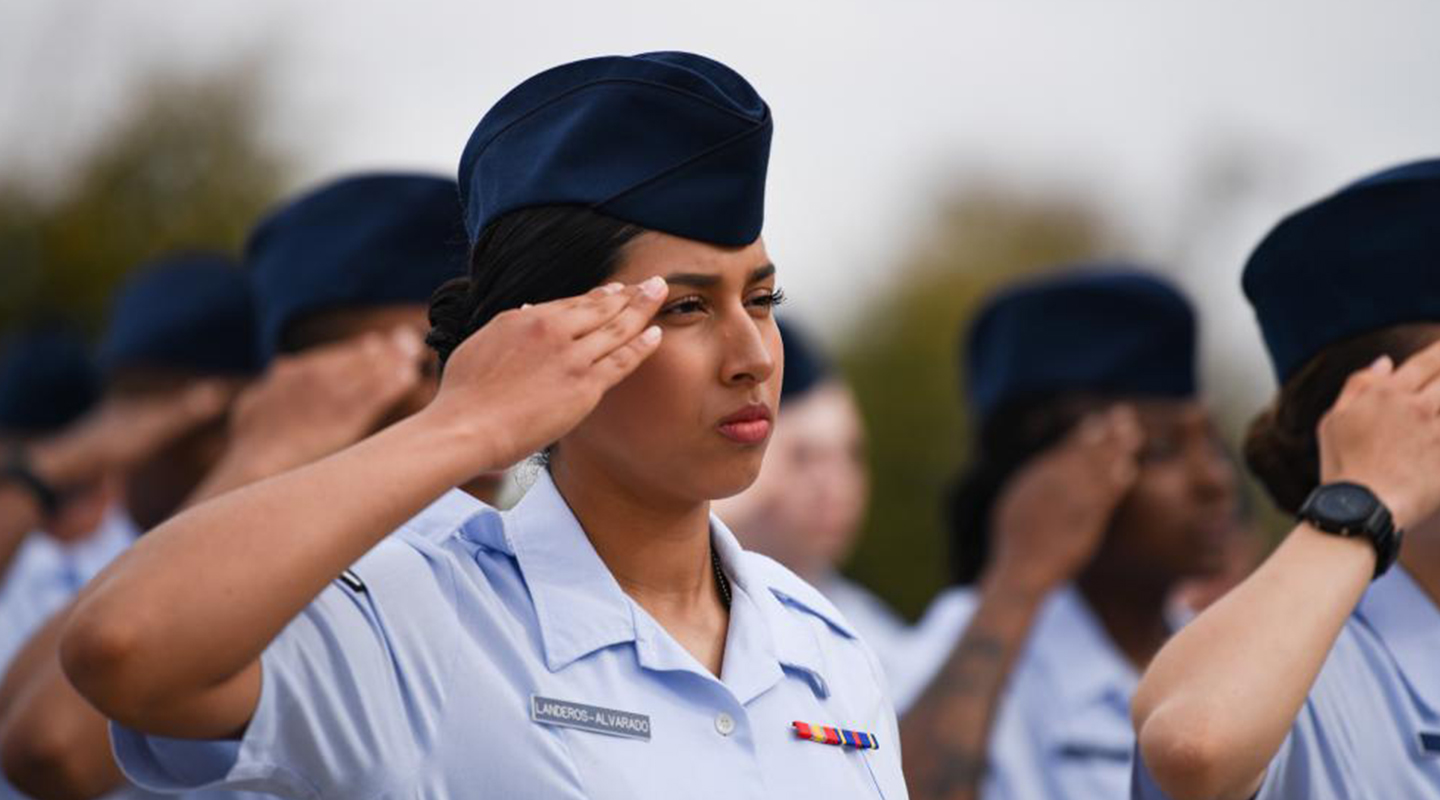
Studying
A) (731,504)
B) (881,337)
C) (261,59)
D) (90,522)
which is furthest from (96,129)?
(731,504)

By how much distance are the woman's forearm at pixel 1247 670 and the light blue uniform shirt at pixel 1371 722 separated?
57 mm

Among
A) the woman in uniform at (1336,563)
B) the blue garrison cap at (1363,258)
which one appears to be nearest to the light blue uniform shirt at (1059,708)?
the woman in uniform at (1336,563)

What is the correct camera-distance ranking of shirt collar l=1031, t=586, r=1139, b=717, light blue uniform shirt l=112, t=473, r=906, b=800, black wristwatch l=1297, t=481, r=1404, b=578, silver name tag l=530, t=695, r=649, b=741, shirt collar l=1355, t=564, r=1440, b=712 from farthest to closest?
1. shirt collar l=1031, t=586, r=1139, b=717
2. shirt collar l=1355, t=564, r=1440, b=712
3. black wristwatch l=1297, t=481, r=1404, b=578
4. silver name tag l=530, t=695, r=649, b=741
5. light blue uniform shirt l=112, t=473, r=906, b=800

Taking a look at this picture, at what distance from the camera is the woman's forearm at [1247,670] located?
311 cm

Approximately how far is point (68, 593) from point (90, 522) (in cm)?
174

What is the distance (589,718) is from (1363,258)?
1.74 m

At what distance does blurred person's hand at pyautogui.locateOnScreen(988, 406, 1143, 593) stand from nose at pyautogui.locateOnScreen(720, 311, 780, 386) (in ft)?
8.93

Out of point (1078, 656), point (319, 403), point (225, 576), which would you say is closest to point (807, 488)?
point (1078, 656)

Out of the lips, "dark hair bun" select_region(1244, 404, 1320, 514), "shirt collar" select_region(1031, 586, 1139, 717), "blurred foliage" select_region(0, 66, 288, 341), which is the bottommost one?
"blurred foliage" select_region(0, 66, 288, 341)

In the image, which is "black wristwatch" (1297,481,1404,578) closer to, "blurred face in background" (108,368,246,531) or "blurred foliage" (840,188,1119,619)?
"blurred face in background" (108,368,246,531)

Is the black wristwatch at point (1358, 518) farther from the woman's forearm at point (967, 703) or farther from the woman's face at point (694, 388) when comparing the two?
the woman's forearm at point (967, 703)

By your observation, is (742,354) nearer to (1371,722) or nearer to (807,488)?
(1371,722)

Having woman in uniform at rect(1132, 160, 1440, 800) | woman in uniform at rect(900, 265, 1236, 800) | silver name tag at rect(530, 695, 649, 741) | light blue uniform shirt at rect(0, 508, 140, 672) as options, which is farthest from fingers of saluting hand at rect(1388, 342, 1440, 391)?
light blue uniform shirt at rect(0, 508, 140, 672)

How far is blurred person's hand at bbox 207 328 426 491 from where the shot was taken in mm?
4078
